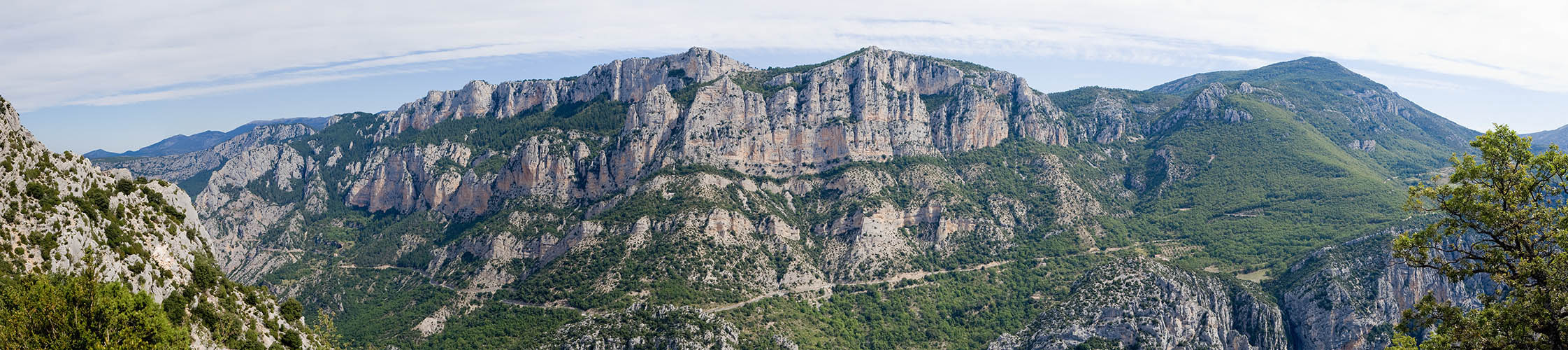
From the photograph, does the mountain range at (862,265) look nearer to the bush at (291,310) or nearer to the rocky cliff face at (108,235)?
the bush at (291,310)

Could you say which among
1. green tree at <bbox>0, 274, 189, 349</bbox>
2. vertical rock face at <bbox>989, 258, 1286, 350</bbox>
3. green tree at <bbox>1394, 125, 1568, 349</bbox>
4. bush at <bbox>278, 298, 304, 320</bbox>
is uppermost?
green tree at <bbox>1394, 125, 1568, 349</bbox>

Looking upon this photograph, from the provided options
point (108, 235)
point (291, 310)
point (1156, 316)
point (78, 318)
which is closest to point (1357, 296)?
point (1156, 316)

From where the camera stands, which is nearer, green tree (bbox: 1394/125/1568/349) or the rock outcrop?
green tree (bbox: 1394/125/1568/349)

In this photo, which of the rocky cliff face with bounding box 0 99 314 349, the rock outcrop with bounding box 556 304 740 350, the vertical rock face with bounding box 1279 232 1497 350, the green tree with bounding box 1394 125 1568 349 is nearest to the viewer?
the green tree with bounding box 1394 125 1568 349

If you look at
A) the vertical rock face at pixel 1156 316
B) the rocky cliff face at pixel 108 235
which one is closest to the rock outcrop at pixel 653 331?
the vertical rock face at pixel 1156 316

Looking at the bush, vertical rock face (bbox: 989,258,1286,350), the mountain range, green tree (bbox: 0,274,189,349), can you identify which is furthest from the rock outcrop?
green tree (bbox: 0,274,189,349)

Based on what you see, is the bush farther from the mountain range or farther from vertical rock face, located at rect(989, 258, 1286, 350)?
vertical rock face, located at rect(989, 258, 1286, 350)

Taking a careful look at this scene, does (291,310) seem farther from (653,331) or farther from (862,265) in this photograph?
(862,265)
